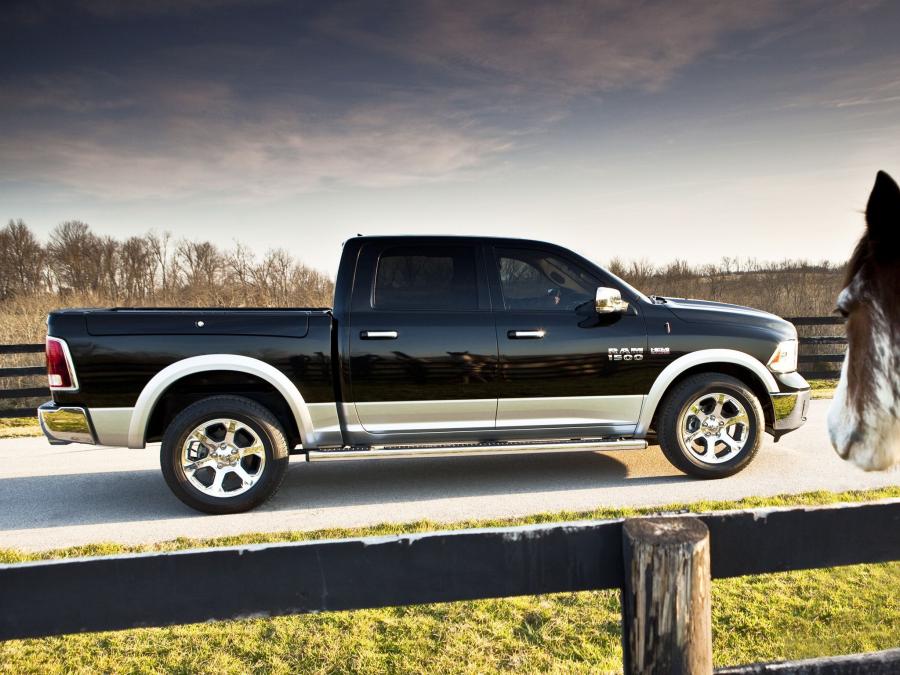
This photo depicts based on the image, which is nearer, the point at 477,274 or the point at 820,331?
the point at 477,274

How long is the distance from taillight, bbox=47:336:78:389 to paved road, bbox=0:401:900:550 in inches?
46.2

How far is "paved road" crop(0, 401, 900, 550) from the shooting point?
5055 mm

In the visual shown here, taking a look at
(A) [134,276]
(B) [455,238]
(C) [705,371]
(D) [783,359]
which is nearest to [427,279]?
Result: (B) [455,238]

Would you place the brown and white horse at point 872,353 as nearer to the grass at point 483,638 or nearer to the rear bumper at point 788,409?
the grass at point 483,638

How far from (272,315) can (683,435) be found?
3827 mm

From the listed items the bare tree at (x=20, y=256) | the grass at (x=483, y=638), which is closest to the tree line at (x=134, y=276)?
the bare tree at (x=20, y=256)

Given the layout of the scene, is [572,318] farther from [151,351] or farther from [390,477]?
[151,351]

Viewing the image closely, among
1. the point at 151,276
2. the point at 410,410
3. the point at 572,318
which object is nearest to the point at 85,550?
the point at 410,410

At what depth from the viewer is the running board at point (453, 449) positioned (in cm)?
524

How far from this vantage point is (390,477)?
647 cm

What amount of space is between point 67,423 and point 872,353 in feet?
17.8

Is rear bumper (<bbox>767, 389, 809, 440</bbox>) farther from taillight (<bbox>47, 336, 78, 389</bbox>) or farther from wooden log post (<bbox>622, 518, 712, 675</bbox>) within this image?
taillight (<bbox>47, 336, 78, 389</bbox>)

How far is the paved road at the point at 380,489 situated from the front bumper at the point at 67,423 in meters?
0.73

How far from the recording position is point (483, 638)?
3.35 m
